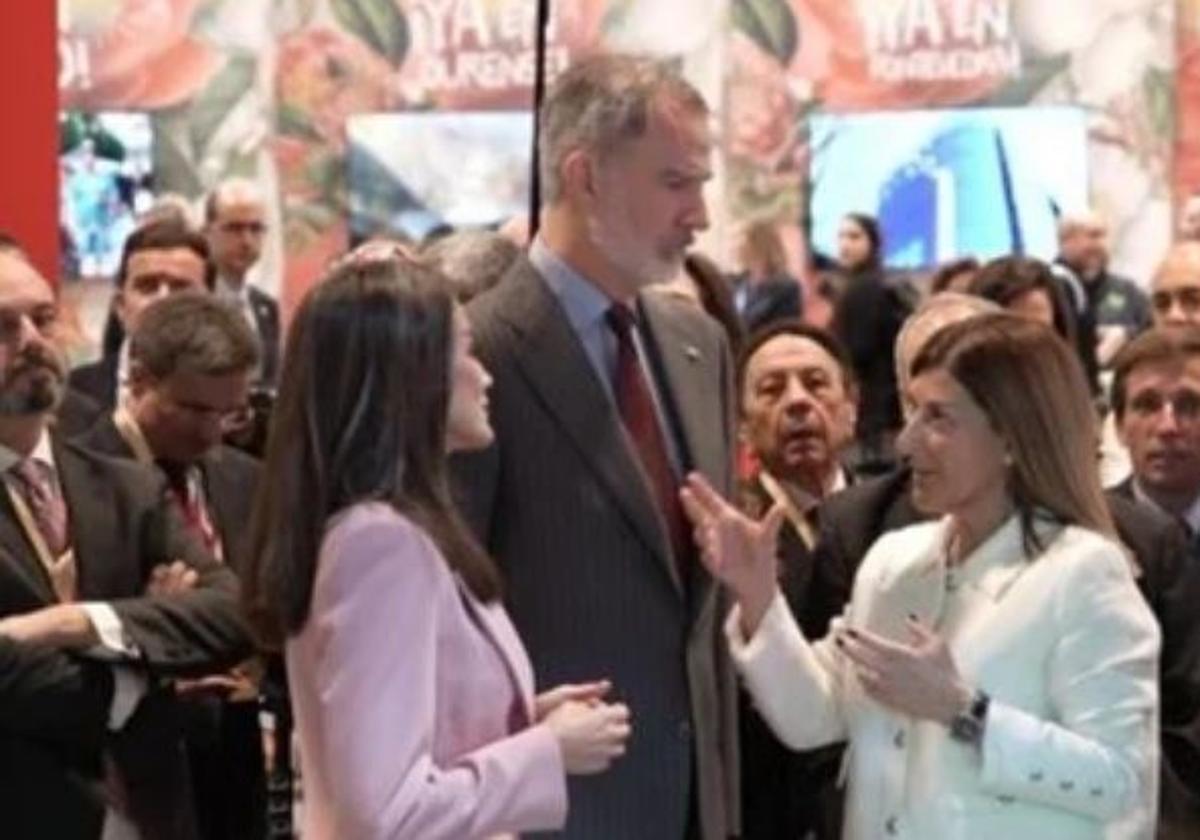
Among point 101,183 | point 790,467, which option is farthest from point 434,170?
point 790,467

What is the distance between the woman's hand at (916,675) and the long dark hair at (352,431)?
0.72 metres

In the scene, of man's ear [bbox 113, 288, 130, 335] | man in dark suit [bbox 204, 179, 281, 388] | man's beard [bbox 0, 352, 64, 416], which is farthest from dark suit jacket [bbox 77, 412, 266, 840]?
man in dark suit [bbox 204, 179, 281, 388]

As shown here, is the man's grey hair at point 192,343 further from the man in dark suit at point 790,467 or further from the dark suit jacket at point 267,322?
the dark suit jacket at point 267,322

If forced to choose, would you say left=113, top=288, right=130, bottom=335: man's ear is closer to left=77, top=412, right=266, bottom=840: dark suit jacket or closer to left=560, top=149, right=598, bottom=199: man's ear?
left=77, top=412, right=266, bottom=840: dark suit jacket

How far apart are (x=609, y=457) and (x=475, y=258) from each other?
3.51 feet

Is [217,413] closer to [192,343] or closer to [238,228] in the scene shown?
[192,343]

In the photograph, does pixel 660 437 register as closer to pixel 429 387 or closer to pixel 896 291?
pixel 429 387

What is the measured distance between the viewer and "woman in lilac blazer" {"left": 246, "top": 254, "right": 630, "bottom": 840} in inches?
111

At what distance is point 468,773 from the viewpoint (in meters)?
2.88

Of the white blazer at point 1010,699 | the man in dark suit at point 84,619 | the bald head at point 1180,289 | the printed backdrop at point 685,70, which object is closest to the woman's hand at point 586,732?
the white blazer at point 1010,699

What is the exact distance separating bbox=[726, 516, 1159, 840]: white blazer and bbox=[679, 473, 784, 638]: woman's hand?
5 centimetres

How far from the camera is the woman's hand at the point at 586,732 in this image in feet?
9.84

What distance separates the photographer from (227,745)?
4.61m

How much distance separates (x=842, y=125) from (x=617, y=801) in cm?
917
